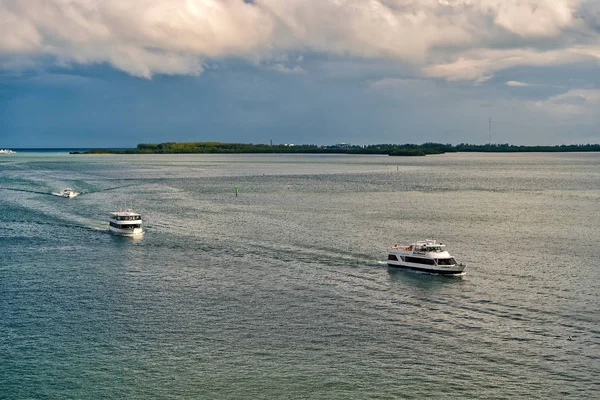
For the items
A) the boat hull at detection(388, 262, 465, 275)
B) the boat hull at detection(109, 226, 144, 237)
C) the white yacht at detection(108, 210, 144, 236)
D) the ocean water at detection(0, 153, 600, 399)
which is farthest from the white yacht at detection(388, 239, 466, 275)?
the white yacht at detection(108, 210, 144, 236)

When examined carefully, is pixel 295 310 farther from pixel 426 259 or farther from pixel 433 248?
pixel 433 248

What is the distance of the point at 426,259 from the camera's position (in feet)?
193

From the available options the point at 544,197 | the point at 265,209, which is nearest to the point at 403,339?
the point at 265,209

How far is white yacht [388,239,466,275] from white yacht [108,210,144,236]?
3398 cm

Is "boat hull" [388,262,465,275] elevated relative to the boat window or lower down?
lower down

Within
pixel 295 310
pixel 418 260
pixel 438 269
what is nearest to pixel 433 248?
pixel 418 260

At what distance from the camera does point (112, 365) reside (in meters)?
36.9

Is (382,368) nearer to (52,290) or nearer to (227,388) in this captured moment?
(227,388)

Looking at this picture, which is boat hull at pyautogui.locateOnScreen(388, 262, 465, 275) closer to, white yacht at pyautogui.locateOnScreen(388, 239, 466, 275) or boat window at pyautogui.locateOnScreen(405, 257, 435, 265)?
white yacht at pyautogui.locateOnScreen(388, 239, 466, 275)

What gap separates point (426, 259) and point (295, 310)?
56.8 feet

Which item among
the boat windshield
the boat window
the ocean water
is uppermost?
the boat windshield

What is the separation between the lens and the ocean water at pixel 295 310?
115 ft

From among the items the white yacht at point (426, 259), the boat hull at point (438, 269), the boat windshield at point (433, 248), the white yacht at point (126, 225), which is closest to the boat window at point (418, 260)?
the white yacht at point (426, 259)

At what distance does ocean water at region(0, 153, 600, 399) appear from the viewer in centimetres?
3503
